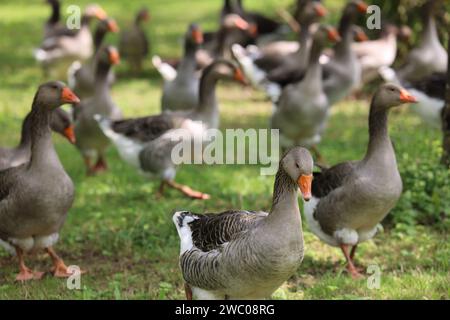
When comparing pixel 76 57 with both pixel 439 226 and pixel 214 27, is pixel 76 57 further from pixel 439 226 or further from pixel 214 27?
pixel 439 226

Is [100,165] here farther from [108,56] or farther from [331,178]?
[331,178]

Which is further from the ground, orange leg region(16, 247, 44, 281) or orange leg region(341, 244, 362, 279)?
orange leg region(341, 244, 362, 279)

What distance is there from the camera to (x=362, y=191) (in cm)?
635

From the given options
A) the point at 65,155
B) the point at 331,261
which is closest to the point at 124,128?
the point at 65,155

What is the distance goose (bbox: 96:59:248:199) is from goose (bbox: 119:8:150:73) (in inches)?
297

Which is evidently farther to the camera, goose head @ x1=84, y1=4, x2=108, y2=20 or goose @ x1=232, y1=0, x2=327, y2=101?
goose head @ x1=84, y1=4, x2=108, y2=20

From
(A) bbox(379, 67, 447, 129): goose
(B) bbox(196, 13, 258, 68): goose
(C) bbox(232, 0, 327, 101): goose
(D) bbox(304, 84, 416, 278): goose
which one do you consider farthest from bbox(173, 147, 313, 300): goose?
(B) bbox(196, 13, 258, 68): goose

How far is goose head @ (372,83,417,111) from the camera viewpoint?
6.55m

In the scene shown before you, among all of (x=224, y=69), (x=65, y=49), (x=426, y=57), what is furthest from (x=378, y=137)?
(x=65, y=49)

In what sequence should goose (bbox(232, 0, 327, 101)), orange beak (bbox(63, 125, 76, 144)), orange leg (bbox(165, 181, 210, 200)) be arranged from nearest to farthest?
orange beak (bbox(63, 125, 76, 144)), orange leg (bbox(165, 181, 210, 200)), goose (bbox(232, 0, 327, 101))

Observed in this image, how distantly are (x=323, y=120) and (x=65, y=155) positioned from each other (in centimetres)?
382

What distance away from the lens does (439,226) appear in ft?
24.6

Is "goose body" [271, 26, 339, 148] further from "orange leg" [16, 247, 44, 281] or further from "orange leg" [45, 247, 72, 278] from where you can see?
"orange leg" [16, 247, 44, 281]

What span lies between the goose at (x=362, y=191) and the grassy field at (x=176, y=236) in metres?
0.36
